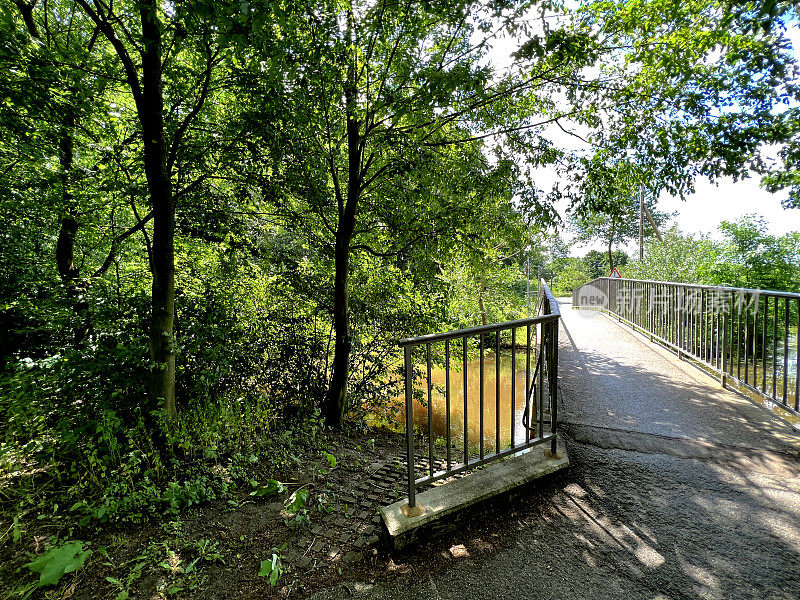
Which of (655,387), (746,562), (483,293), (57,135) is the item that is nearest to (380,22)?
(57,135)

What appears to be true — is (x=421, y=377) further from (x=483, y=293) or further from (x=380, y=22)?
(x=483, y=293)

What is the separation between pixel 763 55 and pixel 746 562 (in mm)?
4694

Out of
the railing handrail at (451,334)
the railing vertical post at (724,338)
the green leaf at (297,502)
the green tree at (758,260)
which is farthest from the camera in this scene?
the green tree at (758,260)

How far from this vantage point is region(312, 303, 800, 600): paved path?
75.9 inches

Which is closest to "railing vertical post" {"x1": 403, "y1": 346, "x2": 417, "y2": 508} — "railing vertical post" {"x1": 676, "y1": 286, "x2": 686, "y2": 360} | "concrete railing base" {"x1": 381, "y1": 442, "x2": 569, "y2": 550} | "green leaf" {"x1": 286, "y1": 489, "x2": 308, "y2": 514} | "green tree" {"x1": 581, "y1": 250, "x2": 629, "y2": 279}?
"concrete railing base" {"x1": 381, "y1": 442, "x2": 569, "y2": 550}

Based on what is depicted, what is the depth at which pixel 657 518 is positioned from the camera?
7.79ft

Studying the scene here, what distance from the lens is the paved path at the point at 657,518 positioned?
6.32ft

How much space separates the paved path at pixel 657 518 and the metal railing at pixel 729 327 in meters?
0.52

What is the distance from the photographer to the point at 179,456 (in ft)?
12.4

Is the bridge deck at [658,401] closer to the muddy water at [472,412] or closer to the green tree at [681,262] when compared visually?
the muddy water at [472,412]

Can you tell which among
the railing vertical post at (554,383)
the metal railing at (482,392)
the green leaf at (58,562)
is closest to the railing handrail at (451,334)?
the metal railing at (482,392)

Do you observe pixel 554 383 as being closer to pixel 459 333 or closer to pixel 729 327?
pixel 459 333

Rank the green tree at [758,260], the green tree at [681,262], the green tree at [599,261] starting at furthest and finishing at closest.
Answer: the green tree at [599,261] → the green tree at [681,262] → the green tree at [758,260]

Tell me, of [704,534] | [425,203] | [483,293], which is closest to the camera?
[704,534]
